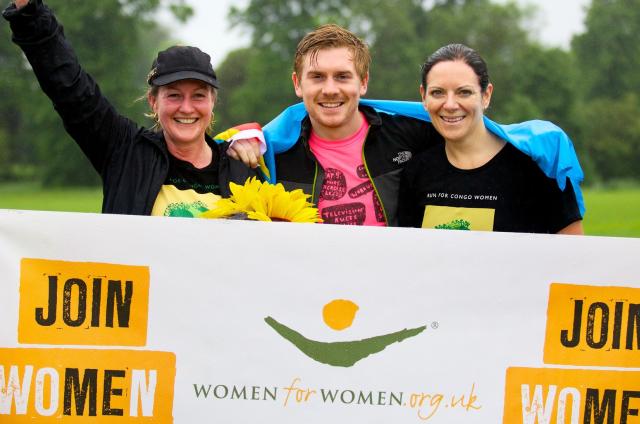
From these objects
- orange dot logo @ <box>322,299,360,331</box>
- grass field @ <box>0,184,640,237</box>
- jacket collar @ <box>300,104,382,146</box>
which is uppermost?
grass field @ <box>0,184,640,237</box>

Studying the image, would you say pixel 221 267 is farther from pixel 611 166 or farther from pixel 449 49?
pixel 611 166

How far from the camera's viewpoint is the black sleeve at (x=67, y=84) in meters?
4.14

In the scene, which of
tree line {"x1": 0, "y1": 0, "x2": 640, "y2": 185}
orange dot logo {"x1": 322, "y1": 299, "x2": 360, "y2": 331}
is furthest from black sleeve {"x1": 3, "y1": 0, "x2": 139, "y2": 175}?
tree line {"x1": 0, "y1": 0, "x2": 640, "y2": 185}

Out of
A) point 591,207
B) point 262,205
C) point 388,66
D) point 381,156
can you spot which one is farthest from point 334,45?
point 388,66

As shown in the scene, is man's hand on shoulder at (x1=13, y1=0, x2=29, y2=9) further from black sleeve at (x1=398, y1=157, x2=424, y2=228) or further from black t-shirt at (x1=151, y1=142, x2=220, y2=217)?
black sleeve at (x1=398, y1=157, x2=424, y2=228)

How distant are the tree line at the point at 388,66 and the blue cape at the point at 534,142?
1645 inches

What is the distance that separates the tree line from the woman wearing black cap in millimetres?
42045

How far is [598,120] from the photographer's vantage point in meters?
64.8

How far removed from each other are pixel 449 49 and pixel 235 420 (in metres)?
2.12

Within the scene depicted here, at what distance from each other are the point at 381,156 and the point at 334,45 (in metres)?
0.62

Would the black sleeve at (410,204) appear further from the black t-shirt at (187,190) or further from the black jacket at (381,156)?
the black t-shirt at (187,190)

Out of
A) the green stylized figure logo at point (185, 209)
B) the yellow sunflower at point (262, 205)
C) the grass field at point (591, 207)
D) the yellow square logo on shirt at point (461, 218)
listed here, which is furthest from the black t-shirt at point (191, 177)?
the grass field at point (591, 207)

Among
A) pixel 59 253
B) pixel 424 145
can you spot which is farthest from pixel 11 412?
pixel 424 145

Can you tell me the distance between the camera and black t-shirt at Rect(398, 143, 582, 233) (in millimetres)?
4586
